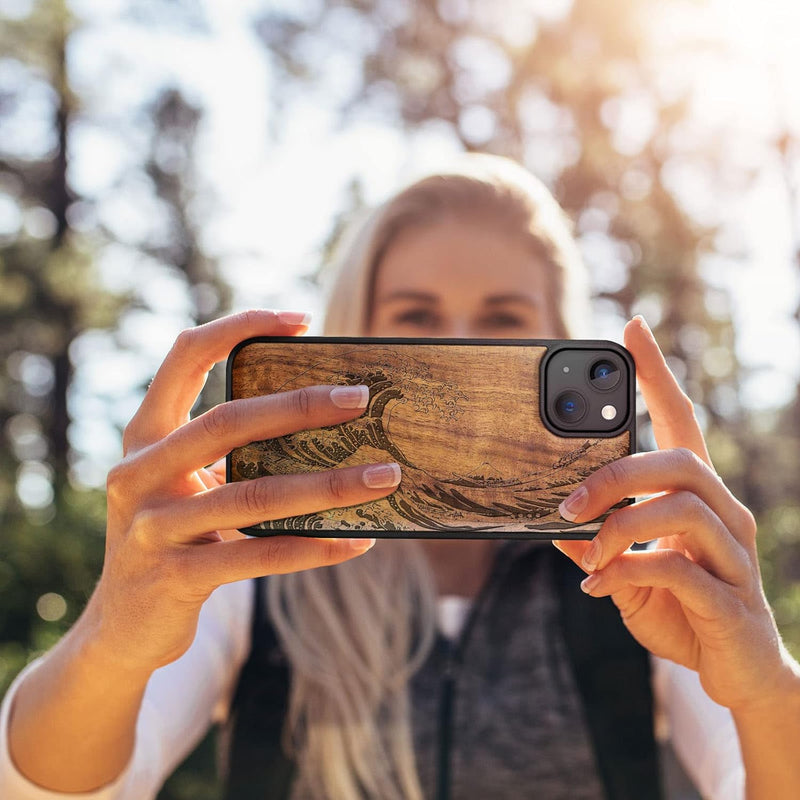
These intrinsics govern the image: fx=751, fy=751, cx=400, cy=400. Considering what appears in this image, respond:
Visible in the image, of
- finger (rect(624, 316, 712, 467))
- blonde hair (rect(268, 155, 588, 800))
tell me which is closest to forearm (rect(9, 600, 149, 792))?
blonde hair (rect(268, 155, 588, 800))

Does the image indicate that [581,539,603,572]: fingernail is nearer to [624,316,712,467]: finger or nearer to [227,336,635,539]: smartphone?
[227,336,635,539]: smartphone

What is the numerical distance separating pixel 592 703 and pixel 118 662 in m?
1.50

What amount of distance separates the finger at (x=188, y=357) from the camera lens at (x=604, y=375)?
0.55 meters

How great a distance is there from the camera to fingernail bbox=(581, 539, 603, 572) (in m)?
1.28

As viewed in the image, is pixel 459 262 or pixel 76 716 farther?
pixel 459 262

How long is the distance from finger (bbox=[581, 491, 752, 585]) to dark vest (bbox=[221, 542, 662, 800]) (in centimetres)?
103

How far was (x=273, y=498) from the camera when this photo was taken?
125cm

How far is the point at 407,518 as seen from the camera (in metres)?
1.36

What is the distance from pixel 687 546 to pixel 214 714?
169 centimetres

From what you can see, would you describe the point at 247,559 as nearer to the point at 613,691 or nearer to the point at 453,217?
the point at 613,691

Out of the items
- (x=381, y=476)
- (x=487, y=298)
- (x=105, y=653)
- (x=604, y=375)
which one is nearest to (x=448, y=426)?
(x=381, y=476)

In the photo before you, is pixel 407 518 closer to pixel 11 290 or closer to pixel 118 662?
pixel 118 662

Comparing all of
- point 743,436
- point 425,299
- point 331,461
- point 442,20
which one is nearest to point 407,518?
point 331,461

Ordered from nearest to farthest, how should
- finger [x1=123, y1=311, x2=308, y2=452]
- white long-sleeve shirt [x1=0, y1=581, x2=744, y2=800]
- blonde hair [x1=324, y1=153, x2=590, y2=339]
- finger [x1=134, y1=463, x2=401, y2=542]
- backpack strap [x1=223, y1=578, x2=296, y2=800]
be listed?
finger [x1=134, y1=463, x2=401, y2=542]
finger [x1=123, y1=311, x2=308, y2=452]
white long-sleeve shirt [x1=0, y1=581, x2=744, y2=800]
backpack strap [x1=223, y1=578, x2=296, y2=800]
blonde hair [x1=324, y1=153, x2=590, y2=339]
